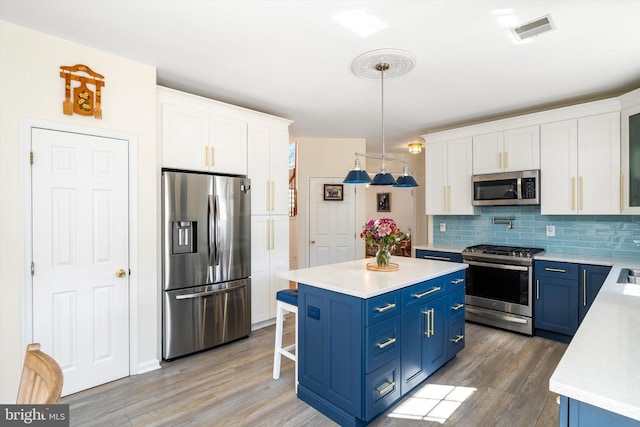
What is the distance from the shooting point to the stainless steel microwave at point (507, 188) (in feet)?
12.3

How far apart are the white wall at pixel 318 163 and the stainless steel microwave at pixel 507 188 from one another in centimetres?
189

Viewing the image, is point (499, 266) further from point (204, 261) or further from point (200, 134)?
point (200, 134)

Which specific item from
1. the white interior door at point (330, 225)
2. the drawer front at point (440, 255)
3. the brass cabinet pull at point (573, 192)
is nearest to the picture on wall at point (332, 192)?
the white interior door at point (330, 225)

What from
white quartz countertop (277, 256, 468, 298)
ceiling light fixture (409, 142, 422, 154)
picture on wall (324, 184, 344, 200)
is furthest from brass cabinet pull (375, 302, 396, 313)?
ceiling light fixture (409, 142, 422, 154)

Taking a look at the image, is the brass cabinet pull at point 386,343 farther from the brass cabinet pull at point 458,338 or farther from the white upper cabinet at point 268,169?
the white upper cabinet at point 268,169

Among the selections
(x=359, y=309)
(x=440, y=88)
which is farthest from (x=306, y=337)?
(x=440, y=88)

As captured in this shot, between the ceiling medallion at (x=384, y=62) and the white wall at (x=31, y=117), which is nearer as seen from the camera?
the white wall at (x=31, y=117)

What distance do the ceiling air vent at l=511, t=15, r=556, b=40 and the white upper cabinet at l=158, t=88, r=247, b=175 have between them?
2.58 m

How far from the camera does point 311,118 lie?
14.1 ft

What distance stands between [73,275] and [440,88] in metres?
3.57

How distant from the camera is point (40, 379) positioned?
1053mm

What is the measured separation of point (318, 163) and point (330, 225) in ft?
3.42

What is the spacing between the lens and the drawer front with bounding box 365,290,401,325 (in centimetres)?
202

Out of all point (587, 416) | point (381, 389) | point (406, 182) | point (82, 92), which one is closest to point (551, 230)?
point (406, 182)
